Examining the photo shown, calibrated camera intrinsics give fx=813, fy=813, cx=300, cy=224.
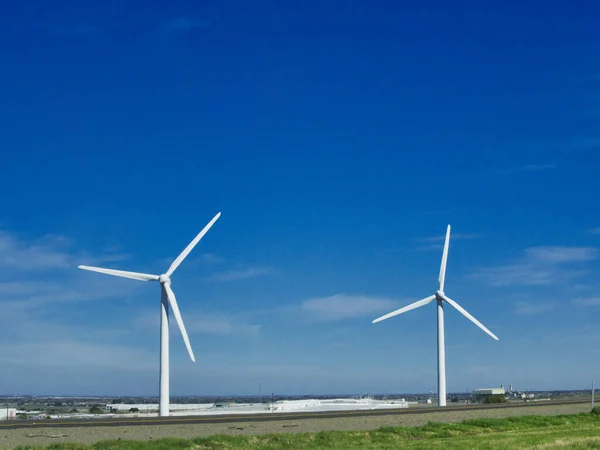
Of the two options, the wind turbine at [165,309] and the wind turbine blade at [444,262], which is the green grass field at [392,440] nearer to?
the wind turbine at [165,309]

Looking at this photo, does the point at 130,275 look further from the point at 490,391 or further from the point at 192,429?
the point at 490,391

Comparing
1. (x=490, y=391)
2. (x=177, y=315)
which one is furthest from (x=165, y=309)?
(x=490, y=391)

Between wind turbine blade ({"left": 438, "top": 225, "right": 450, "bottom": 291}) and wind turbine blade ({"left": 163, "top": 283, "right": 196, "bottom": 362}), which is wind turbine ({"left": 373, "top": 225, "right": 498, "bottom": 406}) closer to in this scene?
wind turbine blade ({"left": 438, "top": 225, "right": 450, "bottom": 291})

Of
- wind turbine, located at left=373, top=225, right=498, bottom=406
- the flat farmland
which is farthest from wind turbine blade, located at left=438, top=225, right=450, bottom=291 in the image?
the flat farmland

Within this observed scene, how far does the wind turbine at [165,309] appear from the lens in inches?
3147

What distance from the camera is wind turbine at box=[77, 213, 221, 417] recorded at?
79.9 m

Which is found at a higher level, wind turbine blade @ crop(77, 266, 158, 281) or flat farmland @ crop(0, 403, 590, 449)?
wind turbine blade @ crop(77, 266, 158, 281)

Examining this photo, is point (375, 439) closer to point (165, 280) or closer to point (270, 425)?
point (270, 425)

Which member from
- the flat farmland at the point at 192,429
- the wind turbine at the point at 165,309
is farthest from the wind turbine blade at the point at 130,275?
the flat farmland at the point at 192,429

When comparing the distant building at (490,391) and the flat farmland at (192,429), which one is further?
the distant building at (490,391)

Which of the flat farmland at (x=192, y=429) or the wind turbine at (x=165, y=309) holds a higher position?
the wind turbine at (x=165, y=309)

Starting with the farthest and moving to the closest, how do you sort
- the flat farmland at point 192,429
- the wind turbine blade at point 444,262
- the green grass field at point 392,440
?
the wind turbine blade at point 444,262 < the flat farmland at point 192,429 < the green grass field at point 392,440

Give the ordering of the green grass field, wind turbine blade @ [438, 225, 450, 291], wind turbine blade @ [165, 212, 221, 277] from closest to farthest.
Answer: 1. the green grass field
2. wind turbine blade @ [165, 212, 221, 277]
3. wind turbine blade @ [438, 225, 450, 291]

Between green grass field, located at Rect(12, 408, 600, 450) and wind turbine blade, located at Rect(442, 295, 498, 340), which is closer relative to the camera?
green grass field, located at Rect(12, 408, 600, 450)
